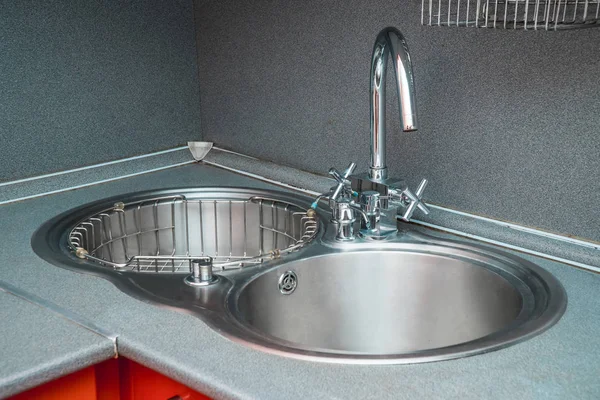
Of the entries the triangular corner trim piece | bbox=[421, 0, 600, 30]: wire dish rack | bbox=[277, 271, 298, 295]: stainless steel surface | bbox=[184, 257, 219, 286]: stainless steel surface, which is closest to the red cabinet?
bbox=[184, 257, 219, 286]: stainless steel surface

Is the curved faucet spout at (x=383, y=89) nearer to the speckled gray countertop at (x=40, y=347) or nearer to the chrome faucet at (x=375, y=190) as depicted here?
the chrome faucet at (x=375, y=190)

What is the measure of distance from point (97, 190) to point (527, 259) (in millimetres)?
950

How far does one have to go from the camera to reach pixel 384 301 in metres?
1.43

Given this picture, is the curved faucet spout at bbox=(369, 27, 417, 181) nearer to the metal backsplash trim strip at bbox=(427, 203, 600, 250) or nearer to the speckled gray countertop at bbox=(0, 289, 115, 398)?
the metal backsplash trim strip at bbox=(427, 203, 600, 250)

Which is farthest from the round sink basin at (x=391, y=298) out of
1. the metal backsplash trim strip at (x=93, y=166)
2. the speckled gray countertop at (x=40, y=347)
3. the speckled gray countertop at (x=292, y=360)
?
the metal backsplash trim strip at (x=93, y=166)

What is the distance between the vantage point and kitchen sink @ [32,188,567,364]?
1.21 m

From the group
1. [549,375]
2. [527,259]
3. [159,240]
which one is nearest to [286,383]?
[549,375]

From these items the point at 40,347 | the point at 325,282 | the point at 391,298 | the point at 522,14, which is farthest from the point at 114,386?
the point at 522,14

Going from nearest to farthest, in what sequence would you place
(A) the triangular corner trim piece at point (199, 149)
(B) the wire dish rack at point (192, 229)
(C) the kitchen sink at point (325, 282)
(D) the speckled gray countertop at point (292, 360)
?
(D) the speckled gray countertop at point (292, 360)
(C) the kitchen sink at point (325, 282)
(B) the wire dish rack at point (192, 229)
(A) the triangular corner trim piece at point (199, 149)

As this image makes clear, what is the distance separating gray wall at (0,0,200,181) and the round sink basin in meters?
0.71

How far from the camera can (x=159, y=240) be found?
1.72m

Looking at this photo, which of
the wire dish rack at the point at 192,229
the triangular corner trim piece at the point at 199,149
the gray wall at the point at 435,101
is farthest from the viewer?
the triangular corner trim piece at the point at 199,149

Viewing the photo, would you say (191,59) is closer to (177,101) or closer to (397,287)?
(177,101)

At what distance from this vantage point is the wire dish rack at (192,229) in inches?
63.6
